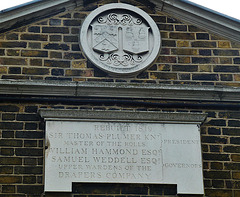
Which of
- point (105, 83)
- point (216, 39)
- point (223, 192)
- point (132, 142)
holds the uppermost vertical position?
point (216, 39)

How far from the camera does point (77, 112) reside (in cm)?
968

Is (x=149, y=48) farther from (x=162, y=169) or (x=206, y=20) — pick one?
(x=162, y=169)

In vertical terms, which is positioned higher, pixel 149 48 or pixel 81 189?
pixel 149 48

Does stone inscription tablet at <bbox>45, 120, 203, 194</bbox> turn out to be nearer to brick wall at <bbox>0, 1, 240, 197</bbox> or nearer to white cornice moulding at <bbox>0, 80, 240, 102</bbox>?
brick wall at <bbox>0, 1, 240, 197</bbox>

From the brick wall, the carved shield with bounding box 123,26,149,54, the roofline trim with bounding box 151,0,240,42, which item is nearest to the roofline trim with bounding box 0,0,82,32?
the brick wall

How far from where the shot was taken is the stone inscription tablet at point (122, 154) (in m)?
9.38

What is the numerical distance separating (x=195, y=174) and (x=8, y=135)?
2.68m

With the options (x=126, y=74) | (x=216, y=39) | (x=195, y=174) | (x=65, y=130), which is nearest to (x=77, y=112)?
(x=65, y=130)

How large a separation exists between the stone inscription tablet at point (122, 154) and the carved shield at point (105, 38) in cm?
121

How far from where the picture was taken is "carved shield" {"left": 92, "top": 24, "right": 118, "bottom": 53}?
10227 mm

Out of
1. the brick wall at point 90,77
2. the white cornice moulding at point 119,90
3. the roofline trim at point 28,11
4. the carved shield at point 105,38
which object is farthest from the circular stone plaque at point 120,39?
the roofline trim at point 28,11

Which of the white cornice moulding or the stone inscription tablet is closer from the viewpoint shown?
the stone inscription tablet

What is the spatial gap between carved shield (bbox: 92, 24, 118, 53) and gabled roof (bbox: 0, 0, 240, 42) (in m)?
0.55

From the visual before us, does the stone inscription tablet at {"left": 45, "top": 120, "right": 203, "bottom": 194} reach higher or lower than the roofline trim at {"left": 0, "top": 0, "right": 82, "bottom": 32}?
lower
